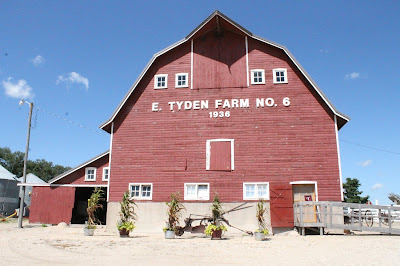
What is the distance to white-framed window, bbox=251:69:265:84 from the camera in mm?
19594

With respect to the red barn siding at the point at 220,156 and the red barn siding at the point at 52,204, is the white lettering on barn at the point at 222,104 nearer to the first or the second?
the red barn siding at the point at 220,156

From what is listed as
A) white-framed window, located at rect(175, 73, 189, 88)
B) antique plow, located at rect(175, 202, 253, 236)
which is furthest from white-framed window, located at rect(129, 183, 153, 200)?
white-framed window, located at rect(175, 73, 189, 88)

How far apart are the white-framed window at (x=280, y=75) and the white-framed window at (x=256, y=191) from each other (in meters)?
5.54

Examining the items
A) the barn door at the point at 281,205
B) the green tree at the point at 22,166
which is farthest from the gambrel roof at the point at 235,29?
the green tree at the point at 22,166

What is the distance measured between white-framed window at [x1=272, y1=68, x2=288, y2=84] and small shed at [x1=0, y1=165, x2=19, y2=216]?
3320cm

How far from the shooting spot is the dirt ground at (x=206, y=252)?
10336mm

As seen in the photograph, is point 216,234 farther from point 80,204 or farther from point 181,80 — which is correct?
point 80,204

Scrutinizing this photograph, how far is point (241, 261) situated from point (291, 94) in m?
11.1

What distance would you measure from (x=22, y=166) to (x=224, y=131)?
228 ft

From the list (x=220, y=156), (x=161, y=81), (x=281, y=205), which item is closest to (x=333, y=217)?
(x=281, y=205)

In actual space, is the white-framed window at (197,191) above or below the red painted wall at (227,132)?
below

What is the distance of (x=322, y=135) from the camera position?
18375 mm

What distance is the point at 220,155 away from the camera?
18812 mm

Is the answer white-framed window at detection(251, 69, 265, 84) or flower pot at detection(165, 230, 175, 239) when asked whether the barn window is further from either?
flower pot at detection(165, 230, 175, 239)
